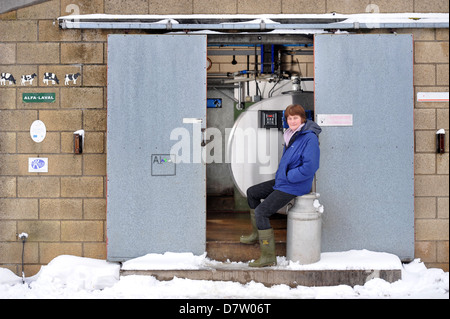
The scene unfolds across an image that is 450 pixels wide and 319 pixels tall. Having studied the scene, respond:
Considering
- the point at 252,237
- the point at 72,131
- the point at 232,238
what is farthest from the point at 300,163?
the point at 72,131

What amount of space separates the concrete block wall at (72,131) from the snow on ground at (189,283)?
0.25 m

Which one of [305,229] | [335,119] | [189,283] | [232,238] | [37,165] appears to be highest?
[335,119]

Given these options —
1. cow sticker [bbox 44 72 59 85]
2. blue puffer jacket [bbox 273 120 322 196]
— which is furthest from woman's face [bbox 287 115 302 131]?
cow sticker [bbox 44 72 59 85]

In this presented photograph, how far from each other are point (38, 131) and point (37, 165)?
0.34 m

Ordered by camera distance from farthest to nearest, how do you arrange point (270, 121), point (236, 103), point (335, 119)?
point (236, 103) → point (270, 121) → point (335, 119)

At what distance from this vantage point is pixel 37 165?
4430 millimetres

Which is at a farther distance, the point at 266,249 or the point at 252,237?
the point at 252,237

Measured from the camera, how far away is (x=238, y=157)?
530 cm

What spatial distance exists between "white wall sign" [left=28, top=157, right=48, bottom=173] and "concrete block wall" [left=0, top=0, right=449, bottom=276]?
0.04 m

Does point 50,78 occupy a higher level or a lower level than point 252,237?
higher

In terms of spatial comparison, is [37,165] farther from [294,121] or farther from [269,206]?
[294,121]

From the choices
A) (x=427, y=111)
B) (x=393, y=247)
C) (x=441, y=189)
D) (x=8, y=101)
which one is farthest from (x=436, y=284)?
(x=8, y=101)

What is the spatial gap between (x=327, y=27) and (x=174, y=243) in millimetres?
2569

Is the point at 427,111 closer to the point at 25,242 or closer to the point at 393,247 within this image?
the point at 393,247
